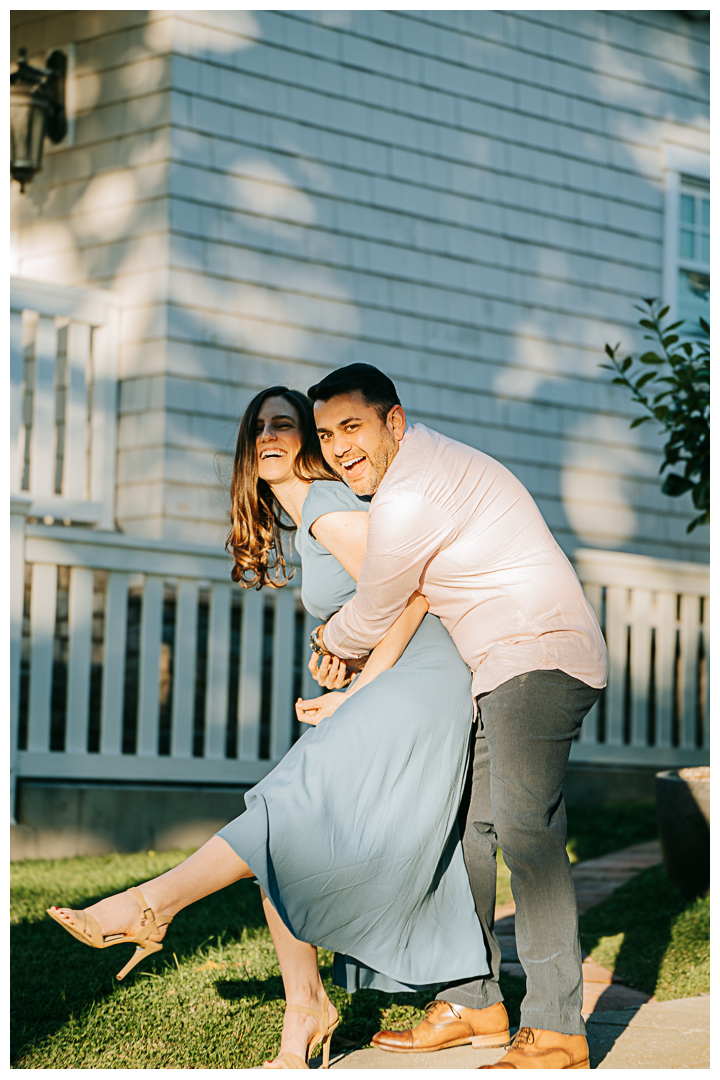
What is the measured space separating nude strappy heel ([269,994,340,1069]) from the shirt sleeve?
85 centimetres

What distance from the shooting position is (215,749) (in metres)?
5.72

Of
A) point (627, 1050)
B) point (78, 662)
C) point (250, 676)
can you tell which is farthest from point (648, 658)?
point (627, 1050)

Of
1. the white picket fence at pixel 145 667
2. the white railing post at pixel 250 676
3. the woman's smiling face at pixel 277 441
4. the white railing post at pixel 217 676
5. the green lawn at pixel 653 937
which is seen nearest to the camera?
the woman's smiling face at pixel 277 441

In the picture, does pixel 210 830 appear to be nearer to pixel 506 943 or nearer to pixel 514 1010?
pixel 506 943

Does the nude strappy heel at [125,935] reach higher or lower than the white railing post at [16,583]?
lower

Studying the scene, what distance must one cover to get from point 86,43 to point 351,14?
5.37 ft

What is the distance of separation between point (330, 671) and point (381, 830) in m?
0.42

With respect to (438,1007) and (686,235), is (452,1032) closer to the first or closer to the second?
(438,1007)

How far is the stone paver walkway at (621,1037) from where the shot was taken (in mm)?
2625

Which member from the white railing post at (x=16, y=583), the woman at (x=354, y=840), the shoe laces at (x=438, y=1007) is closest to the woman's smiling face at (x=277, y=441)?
the woman at (x=354, y=840)

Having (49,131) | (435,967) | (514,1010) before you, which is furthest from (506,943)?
(49,131)

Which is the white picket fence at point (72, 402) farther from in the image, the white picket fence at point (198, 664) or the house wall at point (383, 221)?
the white picket fence at point (198, 664)

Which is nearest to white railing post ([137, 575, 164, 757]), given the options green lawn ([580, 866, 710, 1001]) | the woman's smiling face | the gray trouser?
green lawn ([580, 866, 710, 1001])

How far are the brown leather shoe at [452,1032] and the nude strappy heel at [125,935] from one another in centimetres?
71
